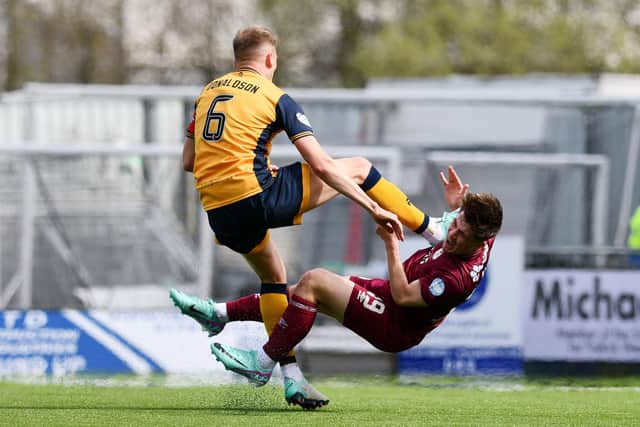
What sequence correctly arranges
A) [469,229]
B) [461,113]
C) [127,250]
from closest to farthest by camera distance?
[469,229] → [127,250] → [461,113]

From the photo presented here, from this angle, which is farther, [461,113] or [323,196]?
[461,113]

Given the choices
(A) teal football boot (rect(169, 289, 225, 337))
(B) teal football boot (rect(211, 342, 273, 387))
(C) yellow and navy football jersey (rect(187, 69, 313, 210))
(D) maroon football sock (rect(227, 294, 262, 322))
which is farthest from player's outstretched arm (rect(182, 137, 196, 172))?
(B) teal football boot (rect(211, 342, 273, 387))

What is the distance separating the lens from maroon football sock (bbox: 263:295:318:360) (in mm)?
7371

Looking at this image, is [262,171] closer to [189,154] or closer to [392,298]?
[189,154]

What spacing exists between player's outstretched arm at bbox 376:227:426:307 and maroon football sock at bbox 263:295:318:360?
501mm

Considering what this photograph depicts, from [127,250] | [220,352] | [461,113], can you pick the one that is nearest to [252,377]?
[220,352]

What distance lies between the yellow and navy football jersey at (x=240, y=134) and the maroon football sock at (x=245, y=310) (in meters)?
0.81

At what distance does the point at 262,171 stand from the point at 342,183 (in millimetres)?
487

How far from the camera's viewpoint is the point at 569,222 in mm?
14258

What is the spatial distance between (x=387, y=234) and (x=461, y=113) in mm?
9609

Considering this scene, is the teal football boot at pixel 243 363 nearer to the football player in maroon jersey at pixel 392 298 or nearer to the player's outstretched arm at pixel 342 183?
the football player in maroon jersey at pixel 392 298

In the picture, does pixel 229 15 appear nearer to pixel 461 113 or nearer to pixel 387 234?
pixel 461 113

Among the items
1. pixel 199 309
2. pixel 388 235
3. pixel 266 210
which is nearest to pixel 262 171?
pixel 266 210

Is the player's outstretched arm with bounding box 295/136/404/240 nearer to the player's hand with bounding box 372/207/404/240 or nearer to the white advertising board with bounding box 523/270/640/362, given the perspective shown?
the player's hand with bounding box 372/207/404/240
